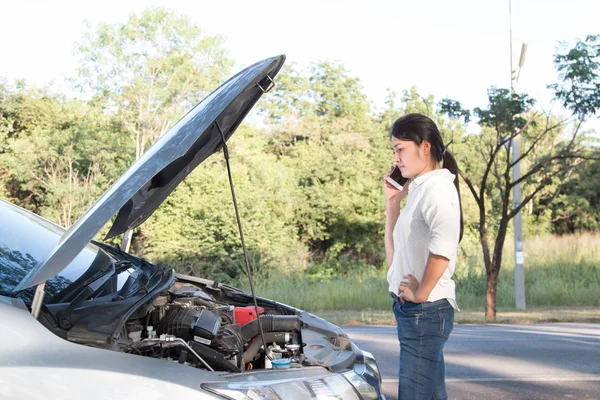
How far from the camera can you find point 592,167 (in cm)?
3109

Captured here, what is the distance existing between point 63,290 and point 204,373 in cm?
87

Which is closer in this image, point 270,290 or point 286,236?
point 270,290

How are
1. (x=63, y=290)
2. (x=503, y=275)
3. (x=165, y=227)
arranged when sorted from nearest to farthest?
1. (x=63, y=290)
2. (x=503, y=275)
3. (x=165, y=227)

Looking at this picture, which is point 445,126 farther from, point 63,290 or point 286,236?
point 63,290

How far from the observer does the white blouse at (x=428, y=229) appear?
10.2 feet

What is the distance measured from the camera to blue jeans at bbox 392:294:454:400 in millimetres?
3150

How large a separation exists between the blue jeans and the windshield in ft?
4.53

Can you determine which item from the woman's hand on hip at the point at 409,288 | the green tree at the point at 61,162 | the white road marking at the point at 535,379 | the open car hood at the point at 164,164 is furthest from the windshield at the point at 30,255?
the green tree at the point at 61,162

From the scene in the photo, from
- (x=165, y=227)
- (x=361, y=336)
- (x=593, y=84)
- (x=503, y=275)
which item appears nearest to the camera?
(x=361, y=336)

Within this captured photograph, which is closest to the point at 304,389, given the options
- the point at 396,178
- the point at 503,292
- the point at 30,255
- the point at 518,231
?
the point at 396,178

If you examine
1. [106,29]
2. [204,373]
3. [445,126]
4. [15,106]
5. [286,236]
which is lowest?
[204,373]

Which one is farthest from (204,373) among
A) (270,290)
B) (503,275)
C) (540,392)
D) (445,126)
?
(445,126)

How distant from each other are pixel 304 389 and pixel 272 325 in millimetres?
861

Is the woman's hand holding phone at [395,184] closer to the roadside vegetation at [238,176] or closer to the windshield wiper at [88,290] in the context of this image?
the windshield wiper at [88,290]
